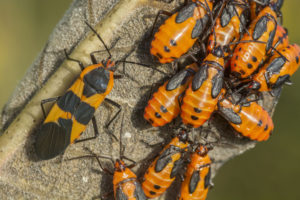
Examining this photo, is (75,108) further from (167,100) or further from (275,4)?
(275,4)

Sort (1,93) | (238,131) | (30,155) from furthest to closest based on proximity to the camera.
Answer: (1,93)
(238,131)
(30,155)

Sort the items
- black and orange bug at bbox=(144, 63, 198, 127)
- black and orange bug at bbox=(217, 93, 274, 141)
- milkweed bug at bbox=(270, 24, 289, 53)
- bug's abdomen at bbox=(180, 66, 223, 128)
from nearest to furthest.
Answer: bug's abdomen at bbox=(180, 66, 223, 128) → black and orange bug at bbox=(144, 63, 198, 127) → black and orange bug at bbox=(217, 93, 274, 141) → milkweed bug at bbox=(270, 24, 289, 53)

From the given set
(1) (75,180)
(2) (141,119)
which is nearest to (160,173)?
(2) (141,119)

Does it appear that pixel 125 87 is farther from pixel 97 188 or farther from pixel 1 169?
pixel 1 169

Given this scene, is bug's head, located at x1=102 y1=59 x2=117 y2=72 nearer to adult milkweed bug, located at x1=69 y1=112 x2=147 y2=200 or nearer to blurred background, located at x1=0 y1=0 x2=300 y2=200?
adult milkweed bug, located at x1=69 y1=112 x2=147 y2=200

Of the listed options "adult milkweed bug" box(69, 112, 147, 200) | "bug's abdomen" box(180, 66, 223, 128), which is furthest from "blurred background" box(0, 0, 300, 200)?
"bug's abdomen" box(180, 66, 223, 128)

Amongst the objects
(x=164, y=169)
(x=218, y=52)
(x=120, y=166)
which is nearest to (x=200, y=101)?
(x=218, y=52)
